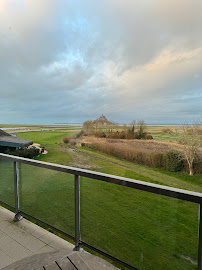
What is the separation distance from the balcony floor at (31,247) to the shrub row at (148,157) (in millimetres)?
2699

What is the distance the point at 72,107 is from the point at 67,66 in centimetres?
154

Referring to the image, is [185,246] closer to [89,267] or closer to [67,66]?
[89,267]

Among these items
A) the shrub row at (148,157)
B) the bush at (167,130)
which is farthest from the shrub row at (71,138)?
the bush at (167,130)

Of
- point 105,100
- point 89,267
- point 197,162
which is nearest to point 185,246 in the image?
point 89,267

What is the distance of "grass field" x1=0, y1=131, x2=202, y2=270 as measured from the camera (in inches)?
35.9

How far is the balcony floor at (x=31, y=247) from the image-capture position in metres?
0.66

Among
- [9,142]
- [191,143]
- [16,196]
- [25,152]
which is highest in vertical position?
[191,143]

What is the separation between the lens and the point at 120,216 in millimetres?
1133

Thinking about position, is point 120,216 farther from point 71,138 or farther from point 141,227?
point 71,138

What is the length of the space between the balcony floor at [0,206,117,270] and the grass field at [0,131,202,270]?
16 cm

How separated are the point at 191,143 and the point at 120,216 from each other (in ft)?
8.68

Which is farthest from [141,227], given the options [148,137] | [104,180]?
[148,137]

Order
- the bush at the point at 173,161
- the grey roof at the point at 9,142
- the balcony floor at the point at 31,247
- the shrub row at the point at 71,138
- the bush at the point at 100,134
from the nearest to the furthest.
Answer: the balcony floor at the point at 31,247
the bush at the point at 173,161
the grey roof at the point at 9,142
the bush at the point at 100,134
the shrub row at the point at 71,138

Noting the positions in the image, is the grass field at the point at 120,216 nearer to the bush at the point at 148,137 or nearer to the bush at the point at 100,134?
the bush at the point at 148,137
